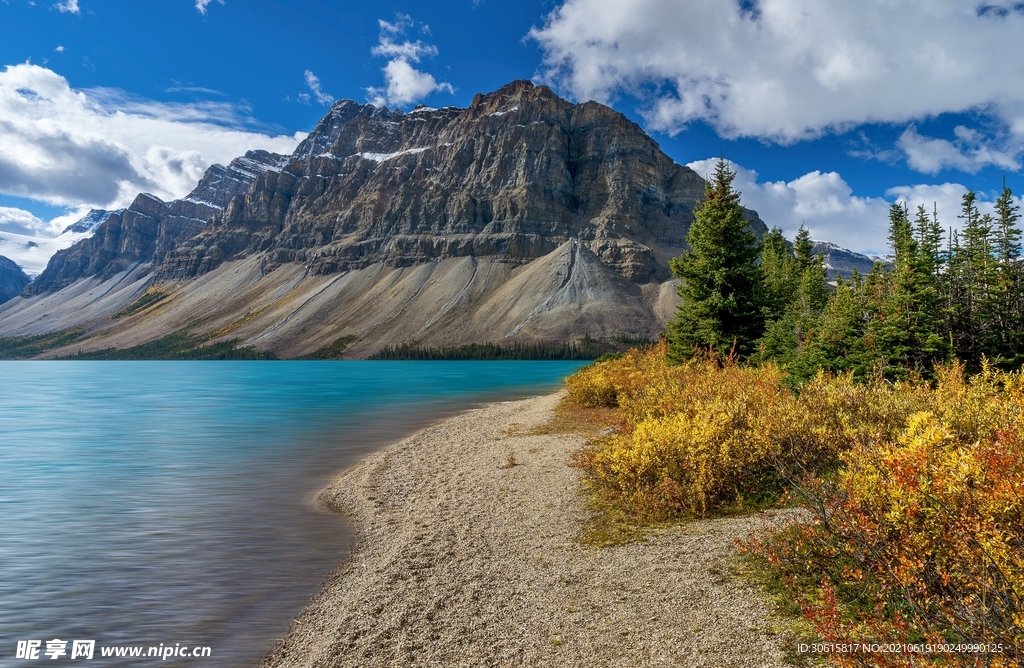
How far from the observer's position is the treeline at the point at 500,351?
177 m

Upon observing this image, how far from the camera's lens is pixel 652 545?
972cm

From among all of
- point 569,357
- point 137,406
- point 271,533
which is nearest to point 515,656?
point 271,533

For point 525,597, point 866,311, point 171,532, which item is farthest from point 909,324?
point 171,532

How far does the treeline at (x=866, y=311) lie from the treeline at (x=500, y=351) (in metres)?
139

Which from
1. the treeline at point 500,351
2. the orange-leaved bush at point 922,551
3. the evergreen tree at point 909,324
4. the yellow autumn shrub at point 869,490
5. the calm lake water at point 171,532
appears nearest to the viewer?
the orange-leaved bush at point 922,551

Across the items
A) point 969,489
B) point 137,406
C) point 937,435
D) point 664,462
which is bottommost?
point 137,406

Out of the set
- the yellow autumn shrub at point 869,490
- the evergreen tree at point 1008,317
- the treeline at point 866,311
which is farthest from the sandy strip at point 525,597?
the evergreen tree at point 1008,317

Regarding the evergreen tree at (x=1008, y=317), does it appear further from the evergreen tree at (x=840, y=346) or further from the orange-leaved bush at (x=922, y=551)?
the orange-leaved bush at (x=922, y=551)

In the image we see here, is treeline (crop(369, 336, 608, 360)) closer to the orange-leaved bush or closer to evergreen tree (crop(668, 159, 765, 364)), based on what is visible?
evergreen tree (crop(668, 159, 765, 364))

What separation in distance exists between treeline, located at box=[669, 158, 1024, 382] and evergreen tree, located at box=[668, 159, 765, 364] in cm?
6

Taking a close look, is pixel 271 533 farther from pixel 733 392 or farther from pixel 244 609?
pixel 733 392

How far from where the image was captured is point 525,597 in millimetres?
8727

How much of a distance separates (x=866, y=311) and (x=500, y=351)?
15722 centimetres

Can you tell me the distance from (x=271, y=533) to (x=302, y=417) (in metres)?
29.3
